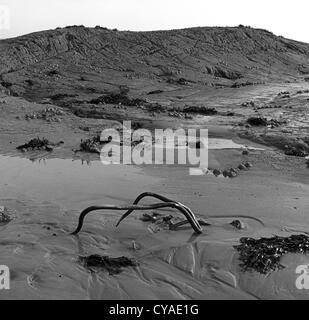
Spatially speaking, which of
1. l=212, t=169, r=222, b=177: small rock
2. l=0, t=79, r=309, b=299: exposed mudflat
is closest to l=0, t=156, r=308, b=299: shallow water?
l=0, t=79, r=309, b=299: exposed mudflat

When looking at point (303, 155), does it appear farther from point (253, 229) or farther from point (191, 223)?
point (191, 223)

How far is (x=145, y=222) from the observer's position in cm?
613

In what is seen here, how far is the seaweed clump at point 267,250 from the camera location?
15.8ft

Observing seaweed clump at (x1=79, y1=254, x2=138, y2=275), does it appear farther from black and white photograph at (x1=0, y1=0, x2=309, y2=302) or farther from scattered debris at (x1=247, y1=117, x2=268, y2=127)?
scattered debris at (x1=247, y1=117, x2=268, y2=127)

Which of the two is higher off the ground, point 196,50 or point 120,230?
point 196,50

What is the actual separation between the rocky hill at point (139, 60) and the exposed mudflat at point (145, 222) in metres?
11.6

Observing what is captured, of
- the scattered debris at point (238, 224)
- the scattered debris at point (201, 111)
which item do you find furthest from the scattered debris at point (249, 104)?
the scattered debris at point (238, 224)

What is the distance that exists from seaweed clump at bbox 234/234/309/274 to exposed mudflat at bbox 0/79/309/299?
9cm

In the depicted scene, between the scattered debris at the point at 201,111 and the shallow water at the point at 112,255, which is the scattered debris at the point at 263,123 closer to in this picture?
the scattered debris at the point at 201,111

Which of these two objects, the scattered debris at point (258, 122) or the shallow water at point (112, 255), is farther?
the scattered debris at point (258, 122)
